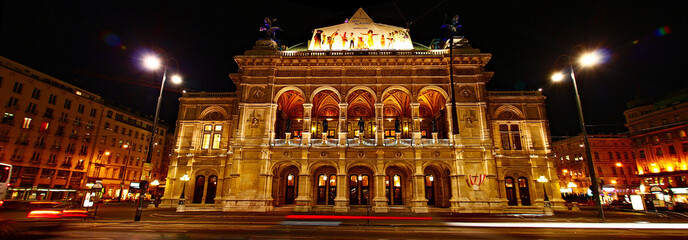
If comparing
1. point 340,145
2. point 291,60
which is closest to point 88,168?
point 291,60

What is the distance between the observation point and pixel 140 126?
2180 inches

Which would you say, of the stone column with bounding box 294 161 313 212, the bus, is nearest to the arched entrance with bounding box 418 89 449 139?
the stone column with bounding box 294 161 313 212

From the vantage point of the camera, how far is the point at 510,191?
88.8ft

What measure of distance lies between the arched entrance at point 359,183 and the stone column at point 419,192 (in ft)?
15.6

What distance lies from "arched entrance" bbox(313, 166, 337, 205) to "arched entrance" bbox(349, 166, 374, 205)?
1.63 metres

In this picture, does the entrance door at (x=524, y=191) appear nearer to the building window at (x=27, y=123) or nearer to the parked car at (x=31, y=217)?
the parked car at (x=31, y=217)

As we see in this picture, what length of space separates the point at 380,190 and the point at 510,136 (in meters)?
13.9

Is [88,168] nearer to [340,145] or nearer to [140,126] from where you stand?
[140,126]

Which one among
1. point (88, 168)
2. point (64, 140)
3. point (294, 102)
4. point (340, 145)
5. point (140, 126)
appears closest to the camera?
point (340, 145)

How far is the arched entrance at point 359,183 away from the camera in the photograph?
92.1 ft

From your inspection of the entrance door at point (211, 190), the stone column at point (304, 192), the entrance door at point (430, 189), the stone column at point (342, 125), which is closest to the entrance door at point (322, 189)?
the stone column at point (304, 192)

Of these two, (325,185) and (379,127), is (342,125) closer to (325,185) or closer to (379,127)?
(379,127)

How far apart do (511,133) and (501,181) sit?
199 inches

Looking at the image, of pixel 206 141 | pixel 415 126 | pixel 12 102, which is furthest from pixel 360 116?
pixel 12 102
